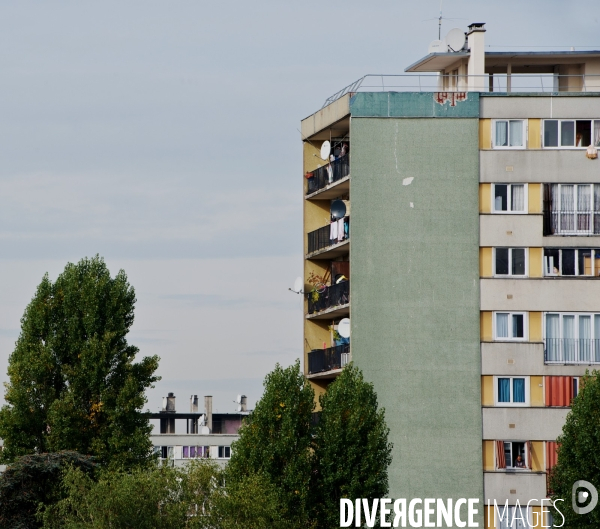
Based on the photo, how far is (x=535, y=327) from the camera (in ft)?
176

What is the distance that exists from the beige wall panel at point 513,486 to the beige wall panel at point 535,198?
11015 millimetres

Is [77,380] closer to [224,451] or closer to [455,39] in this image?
[455,39]

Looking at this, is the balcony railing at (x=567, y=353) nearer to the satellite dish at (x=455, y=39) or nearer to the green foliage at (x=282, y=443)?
the green foliage at (x=282, y=443)

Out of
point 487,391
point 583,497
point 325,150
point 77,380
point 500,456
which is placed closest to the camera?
point 583,497

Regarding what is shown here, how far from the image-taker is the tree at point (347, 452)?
46.7 metres

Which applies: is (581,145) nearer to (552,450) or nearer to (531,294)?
(531,294)

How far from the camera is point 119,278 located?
63750mm

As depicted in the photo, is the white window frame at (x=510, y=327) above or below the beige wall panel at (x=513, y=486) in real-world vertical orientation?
above

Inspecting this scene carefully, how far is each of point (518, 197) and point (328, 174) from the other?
877 centimetres

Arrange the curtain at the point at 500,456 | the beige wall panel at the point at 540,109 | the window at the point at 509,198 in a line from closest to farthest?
the curtain at the point at 500,456, the window at the point at 509,198, the beige wall panel at the point at 540,109

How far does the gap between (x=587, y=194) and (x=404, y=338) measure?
9950 millimetres

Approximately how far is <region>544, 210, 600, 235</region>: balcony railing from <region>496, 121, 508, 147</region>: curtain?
3431 millimetres

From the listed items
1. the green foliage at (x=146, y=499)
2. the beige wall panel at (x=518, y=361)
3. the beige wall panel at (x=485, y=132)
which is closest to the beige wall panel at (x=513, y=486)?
the beige wall panel at (x=518, y=361)

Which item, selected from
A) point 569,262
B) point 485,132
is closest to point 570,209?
point 569,262
